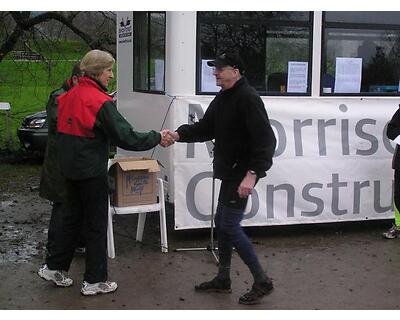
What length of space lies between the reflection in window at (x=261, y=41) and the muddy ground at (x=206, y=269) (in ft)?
5.18

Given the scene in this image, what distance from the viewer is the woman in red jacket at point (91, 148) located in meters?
4.26

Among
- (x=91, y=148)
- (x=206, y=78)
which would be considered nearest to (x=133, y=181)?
(x=91, y=148)

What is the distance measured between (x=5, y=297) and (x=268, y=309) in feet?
6.33

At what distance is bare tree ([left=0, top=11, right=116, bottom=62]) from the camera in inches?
436

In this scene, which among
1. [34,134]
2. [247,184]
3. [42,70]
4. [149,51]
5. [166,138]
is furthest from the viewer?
[42,70]

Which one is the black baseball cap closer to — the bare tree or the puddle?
the puddle

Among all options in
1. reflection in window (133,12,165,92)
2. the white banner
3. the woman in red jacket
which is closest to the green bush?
reflection in window (133,12,165,92)

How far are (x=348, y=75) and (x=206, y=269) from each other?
2689mm

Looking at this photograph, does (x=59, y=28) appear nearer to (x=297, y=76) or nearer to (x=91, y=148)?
(x=297, y=76)

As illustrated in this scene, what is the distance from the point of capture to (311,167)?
20.4ft

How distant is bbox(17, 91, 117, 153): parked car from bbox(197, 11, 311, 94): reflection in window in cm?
494

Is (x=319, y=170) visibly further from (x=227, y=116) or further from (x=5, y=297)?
(x=5, y=297)

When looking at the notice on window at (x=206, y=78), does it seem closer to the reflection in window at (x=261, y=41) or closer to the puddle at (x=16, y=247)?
the reflection in window at (x=261, y=41)

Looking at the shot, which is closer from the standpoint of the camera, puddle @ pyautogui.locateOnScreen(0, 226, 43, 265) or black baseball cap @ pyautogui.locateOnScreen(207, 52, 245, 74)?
black baseball cap @ pyautogui.locateOnScreen(207, 52, 245, 74)
